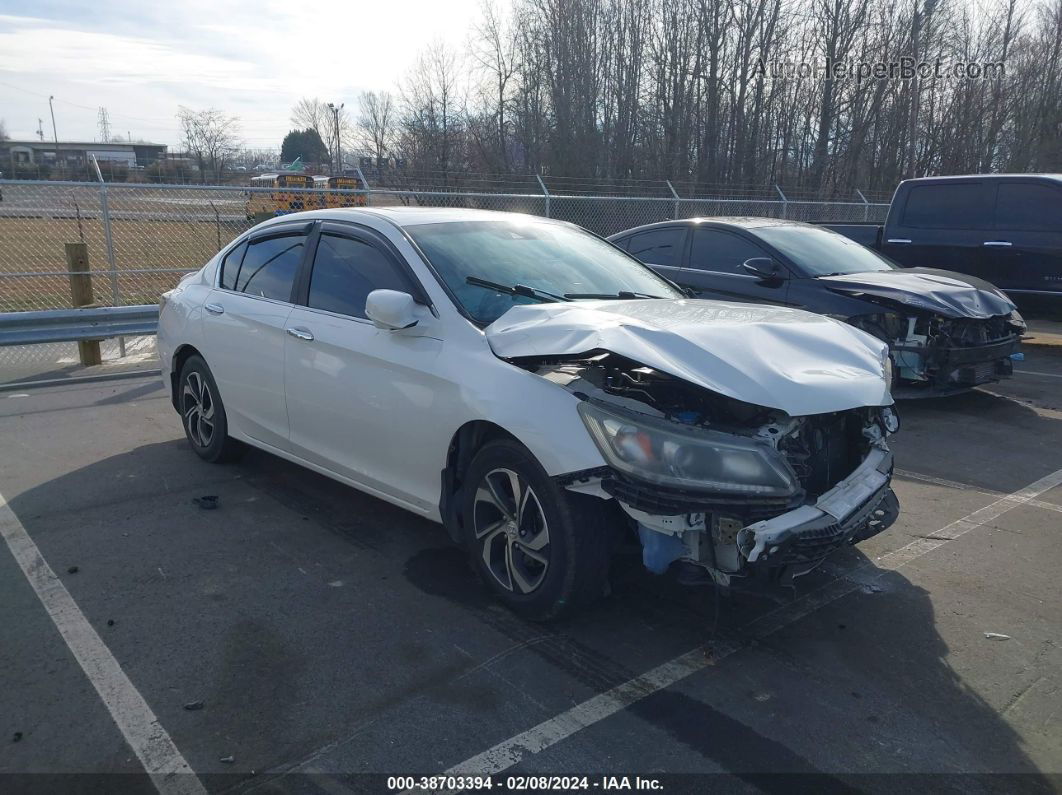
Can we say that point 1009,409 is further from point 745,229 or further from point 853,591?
point 853,591

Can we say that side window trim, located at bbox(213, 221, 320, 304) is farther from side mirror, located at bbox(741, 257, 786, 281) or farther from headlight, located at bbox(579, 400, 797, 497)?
side mirror, located at bbox(741, 257, 786, 281)

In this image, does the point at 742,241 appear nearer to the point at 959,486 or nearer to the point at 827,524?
the point at 959,486

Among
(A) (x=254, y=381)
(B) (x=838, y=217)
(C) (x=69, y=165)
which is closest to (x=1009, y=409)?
(A) (x=254, y=381)

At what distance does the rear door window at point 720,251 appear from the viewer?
8.24 m

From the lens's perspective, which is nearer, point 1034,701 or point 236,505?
point 1034,701

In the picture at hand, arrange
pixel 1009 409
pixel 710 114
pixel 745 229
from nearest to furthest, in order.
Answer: pixel 1009 409
pixel 745 229
pixel 710 114

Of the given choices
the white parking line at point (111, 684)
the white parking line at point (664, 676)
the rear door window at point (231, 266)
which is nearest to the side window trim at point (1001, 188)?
the white parking line at point (664, 676)

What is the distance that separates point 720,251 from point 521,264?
→ 172 inches

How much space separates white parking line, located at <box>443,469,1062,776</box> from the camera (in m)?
2.83

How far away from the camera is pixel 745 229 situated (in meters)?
8.32

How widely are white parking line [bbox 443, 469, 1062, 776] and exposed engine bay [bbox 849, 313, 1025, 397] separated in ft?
8.79

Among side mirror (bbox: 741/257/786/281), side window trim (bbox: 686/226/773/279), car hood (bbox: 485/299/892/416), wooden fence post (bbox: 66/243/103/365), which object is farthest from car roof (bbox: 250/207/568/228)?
wooden fence post (bbox: 66/243/103/365)

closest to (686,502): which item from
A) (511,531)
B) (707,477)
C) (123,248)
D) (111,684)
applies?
(707,477)

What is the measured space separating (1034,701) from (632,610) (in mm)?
1570
